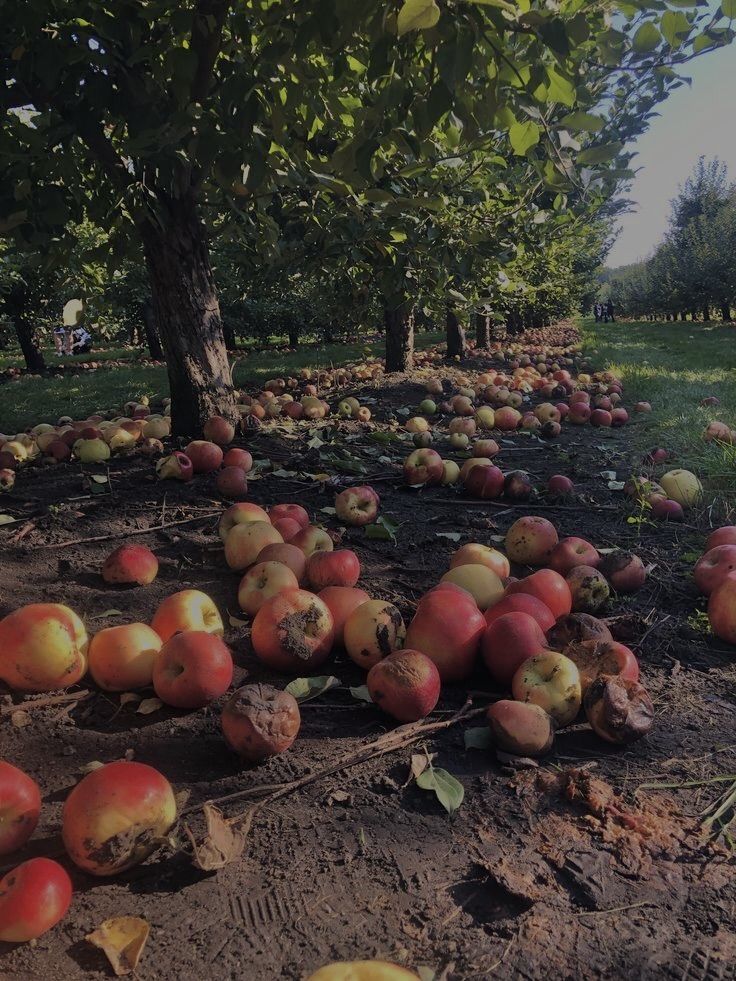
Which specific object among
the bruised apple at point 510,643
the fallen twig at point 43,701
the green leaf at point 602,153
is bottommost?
the fallen twig at point 43,701

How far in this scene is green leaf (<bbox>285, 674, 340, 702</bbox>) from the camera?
232 centimetres

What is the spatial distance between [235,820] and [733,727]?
66.5 inches

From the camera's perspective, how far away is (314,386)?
376 inches

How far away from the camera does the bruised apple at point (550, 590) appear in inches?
108

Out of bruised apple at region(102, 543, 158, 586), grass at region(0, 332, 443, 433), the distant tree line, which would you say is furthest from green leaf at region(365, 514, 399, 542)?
the distant tree line

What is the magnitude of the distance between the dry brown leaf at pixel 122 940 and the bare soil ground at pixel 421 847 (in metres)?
0.03

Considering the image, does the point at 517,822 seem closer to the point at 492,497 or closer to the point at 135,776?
the point at 135,776

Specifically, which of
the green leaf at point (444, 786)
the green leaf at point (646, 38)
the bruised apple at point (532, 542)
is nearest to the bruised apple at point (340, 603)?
the green leaf at point (444, 786)

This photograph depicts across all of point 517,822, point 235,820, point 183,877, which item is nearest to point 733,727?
point 517,822

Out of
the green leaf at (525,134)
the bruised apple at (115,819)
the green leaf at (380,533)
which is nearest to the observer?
the bruised apple at (115,819)

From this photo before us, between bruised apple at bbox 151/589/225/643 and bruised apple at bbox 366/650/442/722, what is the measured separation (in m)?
0.81

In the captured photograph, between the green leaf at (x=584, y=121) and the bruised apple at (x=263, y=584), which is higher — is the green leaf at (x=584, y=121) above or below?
above

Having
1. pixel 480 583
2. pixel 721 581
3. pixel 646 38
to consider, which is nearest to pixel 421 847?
pixel 480 583

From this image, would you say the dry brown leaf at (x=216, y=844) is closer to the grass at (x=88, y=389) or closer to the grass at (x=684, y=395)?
the grass at (x=684, y=395)
